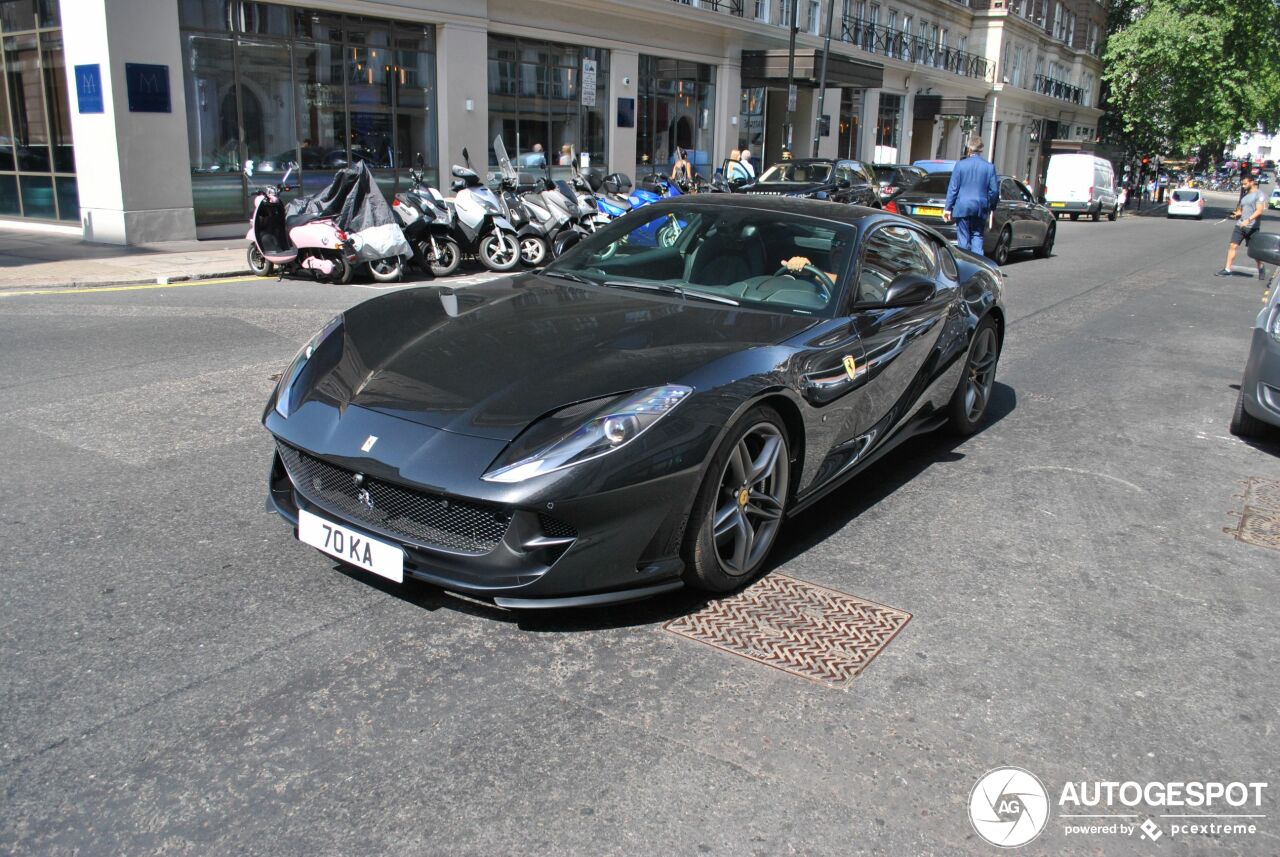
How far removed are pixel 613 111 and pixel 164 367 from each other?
19.6 m

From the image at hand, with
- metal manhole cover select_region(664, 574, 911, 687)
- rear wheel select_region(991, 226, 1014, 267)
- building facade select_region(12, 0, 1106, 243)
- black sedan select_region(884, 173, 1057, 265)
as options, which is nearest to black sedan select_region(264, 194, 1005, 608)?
metal manhole cover select_region(664, 574, 911, 687)

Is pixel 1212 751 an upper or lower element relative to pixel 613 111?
lower

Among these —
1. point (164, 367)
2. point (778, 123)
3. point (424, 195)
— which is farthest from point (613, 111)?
point (164, 367)

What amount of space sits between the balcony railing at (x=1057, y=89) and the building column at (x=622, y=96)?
136 feet

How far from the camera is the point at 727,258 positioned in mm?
4793

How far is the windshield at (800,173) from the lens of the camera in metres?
20.8

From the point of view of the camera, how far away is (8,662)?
313cm

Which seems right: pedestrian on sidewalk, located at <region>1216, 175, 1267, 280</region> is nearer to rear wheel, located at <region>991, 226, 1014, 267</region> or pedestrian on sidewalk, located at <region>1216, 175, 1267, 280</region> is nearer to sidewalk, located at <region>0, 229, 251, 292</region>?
rear wheel, located at <region>991, 226, 1014, 267</region>

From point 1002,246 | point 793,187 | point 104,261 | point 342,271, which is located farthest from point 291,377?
point 793,187

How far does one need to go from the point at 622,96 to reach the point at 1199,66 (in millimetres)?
35900

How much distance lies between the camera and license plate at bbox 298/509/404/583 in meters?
3.31

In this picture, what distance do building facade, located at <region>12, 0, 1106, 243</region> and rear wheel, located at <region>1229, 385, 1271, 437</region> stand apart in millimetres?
14979

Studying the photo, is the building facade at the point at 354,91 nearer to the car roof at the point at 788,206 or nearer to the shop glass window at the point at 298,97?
the shop glass window at the point at 298,97

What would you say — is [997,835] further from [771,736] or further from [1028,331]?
[1028,331]
